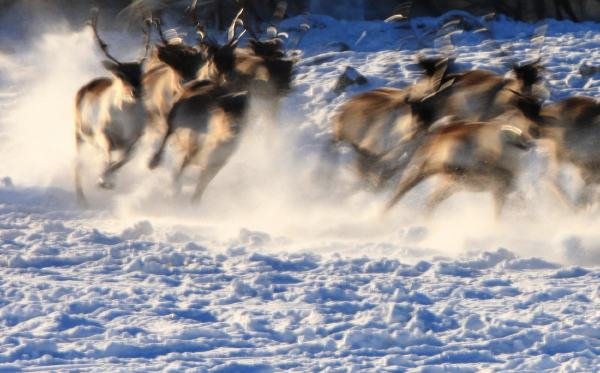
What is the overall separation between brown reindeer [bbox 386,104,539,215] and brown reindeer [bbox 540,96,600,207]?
154mm

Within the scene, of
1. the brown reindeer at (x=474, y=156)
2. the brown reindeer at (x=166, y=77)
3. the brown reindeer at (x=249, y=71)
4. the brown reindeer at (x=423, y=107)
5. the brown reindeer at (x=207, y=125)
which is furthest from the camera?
the brown reindeer at (x=249, y=71)

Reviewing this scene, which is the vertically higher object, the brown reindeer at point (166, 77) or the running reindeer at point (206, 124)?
the brown reindeer at point (166, 77)

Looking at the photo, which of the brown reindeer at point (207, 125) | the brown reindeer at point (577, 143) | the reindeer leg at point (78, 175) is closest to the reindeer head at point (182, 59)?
the brown reindeer at point (207, 125)

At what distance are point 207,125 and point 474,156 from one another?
88.4 inches

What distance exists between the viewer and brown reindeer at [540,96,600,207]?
9766 mm

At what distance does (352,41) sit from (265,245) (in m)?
7.06

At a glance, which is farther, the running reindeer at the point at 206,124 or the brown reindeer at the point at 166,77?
the brown reindeer at the point at 166,77

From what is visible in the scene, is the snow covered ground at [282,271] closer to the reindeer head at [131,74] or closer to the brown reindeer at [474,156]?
the brown reindeer at [474,156]

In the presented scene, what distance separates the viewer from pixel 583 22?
55.3 ft

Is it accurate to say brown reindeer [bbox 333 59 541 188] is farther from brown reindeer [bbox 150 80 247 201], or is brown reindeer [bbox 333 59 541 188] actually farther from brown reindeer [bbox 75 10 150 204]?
brown reindeer [bbox 75 10 150 204]

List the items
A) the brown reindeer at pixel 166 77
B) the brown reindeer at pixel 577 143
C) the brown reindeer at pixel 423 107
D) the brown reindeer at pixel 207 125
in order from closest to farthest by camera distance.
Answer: the brown reindeer at pixel 577 143 < the brown reindeer at pixel 423 107 < the brown reindeer at pixel 207 125 < the brown reindeer at pixel 166 77

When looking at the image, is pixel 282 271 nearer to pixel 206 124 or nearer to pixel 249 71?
pixel 206 124

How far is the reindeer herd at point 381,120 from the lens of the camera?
9594 mm

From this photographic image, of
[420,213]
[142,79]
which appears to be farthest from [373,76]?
[420,213]
